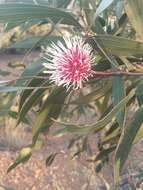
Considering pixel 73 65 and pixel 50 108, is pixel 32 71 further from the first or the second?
pixel 73 65

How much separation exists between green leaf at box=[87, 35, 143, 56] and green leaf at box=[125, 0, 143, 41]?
4 centimetres

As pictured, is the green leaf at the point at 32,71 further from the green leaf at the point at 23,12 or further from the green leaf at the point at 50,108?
the green leaf at the point at 23,12

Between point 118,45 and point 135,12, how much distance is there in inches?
2.9

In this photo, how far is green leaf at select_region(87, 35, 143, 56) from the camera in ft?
3.49

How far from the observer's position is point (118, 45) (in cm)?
108

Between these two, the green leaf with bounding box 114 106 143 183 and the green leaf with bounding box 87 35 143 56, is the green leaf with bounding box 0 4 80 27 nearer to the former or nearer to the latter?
the green leaf with bounding box 87 35 143 56

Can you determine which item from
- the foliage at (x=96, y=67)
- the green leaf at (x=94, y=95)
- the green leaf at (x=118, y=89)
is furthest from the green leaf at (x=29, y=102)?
the green leaf at (x=118, y=89)

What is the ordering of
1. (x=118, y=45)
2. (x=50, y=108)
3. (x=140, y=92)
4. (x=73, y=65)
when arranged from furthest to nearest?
1. (x=50, y=108)
2. (x=140, y=92)
3. (x=118, y=45)
4. (x=73, y=65)

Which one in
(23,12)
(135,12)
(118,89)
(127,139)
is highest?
(23,12)

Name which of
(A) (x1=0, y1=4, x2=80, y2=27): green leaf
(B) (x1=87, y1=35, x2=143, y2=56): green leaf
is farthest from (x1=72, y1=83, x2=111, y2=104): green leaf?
(A) (x1=0, y1=4, x2=80, y2=27): green leaf

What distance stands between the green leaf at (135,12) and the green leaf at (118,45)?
40mm

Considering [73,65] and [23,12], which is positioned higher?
[23,12]

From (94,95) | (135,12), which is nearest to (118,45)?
(135,12)

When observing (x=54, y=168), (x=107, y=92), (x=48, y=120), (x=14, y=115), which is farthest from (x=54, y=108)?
(x=54, y=168)
